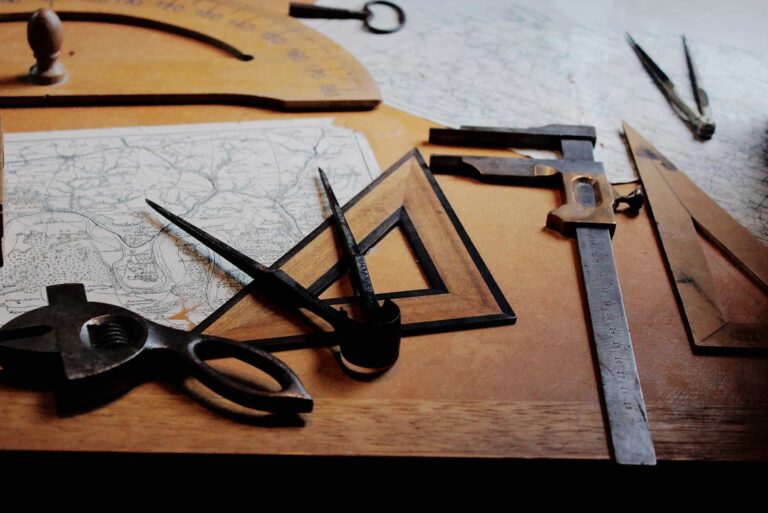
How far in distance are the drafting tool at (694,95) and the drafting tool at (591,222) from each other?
12.4 inches

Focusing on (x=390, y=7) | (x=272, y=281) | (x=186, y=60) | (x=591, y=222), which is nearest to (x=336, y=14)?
(x=390, y=7)

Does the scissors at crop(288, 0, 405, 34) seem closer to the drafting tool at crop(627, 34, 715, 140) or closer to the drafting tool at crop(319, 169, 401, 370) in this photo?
the drafting tool at crop(627, 34, 715, 140)

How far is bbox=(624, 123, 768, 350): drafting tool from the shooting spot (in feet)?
3.95

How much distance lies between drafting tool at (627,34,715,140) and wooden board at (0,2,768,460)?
526 millimetres

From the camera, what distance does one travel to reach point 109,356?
0.98m

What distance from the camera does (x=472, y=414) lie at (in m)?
1.04

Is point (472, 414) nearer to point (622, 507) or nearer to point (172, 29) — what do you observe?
point (622, 507)

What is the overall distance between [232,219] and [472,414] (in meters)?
0.58

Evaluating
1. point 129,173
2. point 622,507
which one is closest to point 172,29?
point 129,173

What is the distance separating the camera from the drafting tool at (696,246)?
1.20 meters

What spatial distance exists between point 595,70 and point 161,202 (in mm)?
1194

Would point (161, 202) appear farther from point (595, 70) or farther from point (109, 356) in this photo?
point (595, 70)

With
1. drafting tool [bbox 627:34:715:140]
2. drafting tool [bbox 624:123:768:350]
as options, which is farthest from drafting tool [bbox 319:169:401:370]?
drafting tool [bbox 627:34:715:140]

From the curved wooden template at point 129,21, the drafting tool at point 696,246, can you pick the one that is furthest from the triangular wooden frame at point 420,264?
the curved wooden template at point 129,21
